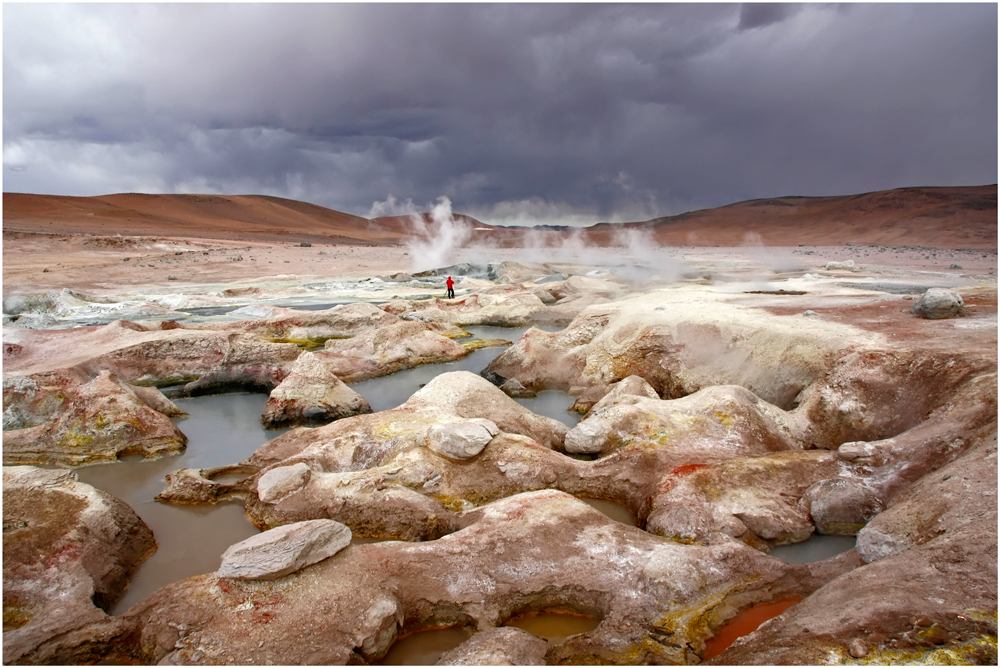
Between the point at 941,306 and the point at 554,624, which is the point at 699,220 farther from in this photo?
the point at 554,624

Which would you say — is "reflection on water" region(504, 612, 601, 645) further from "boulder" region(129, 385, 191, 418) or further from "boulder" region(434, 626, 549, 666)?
"boulder" region(129, 385, 191, 418)

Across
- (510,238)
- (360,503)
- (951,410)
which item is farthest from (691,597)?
(510,238)

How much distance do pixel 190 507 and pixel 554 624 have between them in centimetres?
512

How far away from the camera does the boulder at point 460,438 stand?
23.7 feet

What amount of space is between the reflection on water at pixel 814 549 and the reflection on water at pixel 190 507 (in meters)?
6.06

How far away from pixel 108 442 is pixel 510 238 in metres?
63.6

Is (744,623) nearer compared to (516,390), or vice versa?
(744,623)

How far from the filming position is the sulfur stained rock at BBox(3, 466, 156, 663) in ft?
15.1

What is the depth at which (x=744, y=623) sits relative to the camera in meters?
4.63

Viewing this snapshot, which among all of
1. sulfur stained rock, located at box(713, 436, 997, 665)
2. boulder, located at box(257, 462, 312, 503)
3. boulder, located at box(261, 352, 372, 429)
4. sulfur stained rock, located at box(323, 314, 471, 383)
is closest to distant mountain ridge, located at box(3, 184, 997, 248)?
sulfur stained rock, located at box(323, 314, 471, 383)

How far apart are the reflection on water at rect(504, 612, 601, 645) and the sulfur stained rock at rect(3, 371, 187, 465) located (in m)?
6.92

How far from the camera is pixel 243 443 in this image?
9.47m

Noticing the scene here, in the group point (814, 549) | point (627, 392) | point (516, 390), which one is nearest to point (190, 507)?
point (516, 390)

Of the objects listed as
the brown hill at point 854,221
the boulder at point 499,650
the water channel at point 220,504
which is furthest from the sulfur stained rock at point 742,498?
the brown hill at point 854,221
